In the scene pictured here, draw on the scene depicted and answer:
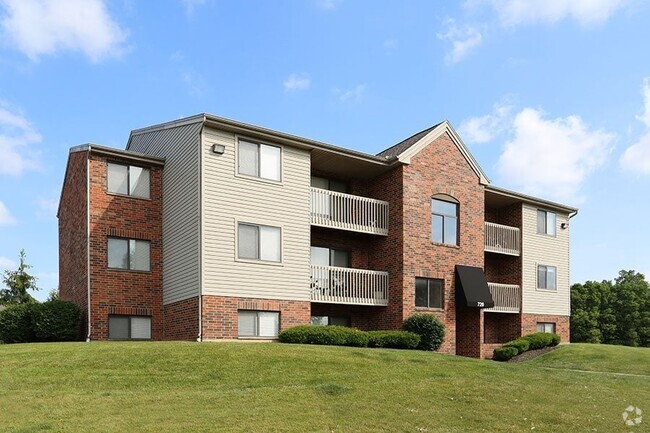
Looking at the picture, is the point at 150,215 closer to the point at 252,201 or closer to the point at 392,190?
the point at 252,201

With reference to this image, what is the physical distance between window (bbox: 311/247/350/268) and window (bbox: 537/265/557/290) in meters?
12.3

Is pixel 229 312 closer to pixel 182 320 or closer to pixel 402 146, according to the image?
pixel 182 320

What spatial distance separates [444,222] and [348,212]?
450 centimetres

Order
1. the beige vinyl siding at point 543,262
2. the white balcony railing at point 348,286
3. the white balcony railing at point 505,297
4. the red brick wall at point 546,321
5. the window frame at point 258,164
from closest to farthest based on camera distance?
1. the window frame at point 258,164
2. the white balcony railing at point 348,286
3. the white balcony railing at point 505,297
4. the red brick wall at point 546,321
5. the beige vinyl siding at point 543,262

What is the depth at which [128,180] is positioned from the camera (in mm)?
21641

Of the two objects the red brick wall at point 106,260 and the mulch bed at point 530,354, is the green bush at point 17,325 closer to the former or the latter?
the red brick wall at point 106,260

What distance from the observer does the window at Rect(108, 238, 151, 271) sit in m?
21.1

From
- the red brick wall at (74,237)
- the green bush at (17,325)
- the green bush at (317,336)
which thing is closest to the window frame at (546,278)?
the green bush at (317,336)

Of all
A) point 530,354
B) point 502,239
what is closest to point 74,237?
point 502,239

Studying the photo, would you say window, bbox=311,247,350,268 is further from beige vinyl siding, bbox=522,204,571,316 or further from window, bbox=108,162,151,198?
beige vinyl siding, bbox=522,204,571,316

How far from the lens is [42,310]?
2044 centimetres

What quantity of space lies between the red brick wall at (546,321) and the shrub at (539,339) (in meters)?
0.86

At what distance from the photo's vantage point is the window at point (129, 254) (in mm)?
21062

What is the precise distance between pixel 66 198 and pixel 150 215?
5.64 m
